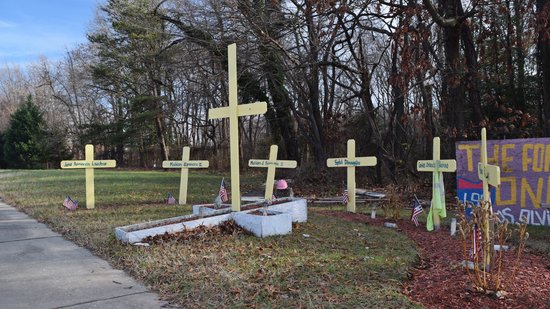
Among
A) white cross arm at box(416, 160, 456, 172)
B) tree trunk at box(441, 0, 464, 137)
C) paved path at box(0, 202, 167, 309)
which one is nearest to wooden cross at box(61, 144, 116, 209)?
paved path at box(0, 202, 167, 309)

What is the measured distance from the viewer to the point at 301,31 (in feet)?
50.7

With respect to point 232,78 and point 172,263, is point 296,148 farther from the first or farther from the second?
point 172,263

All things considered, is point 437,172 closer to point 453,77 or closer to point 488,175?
point 488,175

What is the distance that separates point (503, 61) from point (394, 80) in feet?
16.8

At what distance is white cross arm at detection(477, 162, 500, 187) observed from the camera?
4445 mm

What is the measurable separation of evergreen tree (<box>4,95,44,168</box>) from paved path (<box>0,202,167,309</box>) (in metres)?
39.5

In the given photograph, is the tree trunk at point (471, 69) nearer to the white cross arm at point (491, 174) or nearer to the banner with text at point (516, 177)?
the banner with text at point (516, 177)

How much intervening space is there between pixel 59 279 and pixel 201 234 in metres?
2.02

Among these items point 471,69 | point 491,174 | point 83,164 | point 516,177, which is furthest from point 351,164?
point 83,164

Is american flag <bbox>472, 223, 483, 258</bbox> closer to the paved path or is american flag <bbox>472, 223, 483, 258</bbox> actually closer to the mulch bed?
the mulch bed

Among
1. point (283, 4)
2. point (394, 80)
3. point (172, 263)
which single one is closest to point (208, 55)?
point (283, 4)

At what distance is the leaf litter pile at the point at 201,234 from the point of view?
19.6 ft

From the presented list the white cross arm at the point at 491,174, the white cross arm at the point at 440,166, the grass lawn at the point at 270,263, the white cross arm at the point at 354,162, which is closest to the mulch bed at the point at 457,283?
the grass lawn at the point at 270,263

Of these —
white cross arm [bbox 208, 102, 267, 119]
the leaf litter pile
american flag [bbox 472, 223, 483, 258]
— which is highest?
white cross arm [bbox 208, 102, 267, 119]
